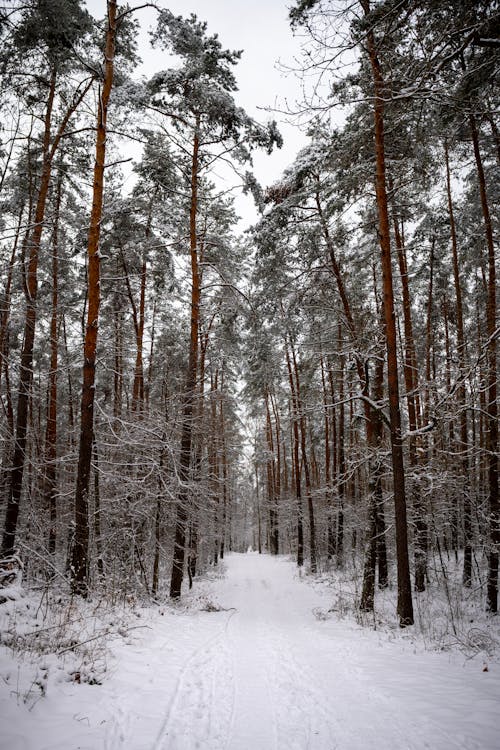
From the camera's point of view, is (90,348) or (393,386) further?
(393,386)

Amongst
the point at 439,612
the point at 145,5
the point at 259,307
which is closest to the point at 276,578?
the point at 439,612

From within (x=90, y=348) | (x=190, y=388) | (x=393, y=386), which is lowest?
(x=393, y=386)

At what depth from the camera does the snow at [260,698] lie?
127 inches

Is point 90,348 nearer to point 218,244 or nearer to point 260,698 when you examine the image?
point 218,244

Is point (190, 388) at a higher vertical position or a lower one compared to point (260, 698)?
higher

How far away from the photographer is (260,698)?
4254 millimetres

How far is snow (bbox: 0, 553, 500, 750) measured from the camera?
3215mm

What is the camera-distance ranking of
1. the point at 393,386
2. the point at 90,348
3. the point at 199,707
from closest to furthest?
the point at 199,707 → the point at 90,348 → the point at 393,386

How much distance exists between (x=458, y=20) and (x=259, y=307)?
27.4ft

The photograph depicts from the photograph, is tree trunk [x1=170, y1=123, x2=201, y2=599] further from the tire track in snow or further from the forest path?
the tire track in snow

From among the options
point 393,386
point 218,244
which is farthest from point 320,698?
point 218,244

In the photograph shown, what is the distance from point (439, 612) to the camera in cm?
917

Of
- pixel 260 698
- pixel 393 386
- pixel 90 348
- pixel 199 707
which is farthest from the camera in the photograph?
pixel 393 386

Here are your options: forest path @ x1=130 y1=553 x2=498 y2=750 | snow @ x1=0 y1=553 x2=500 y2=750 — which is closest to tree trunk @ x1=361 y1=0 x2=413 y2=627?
snow @ x1=0 y1=553 x2=500 y2=750
